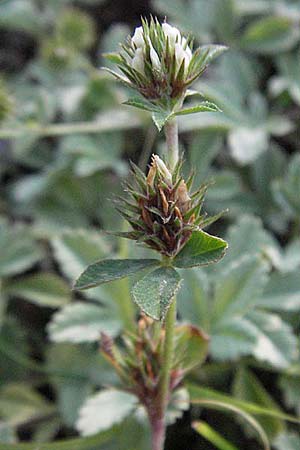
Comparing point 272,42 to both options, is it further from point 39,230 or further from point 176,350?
point 176,350

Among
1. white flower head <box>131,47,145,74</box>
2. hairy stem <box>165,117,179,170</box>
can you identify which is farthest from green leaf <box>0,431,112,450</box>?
white flower head <box>131,47,145,74</box>

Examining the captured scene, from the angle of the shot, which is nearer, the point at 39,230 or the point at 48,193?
the point at 39,230

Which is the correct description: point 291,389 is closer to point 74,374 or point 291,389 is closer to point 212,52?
point 74,374

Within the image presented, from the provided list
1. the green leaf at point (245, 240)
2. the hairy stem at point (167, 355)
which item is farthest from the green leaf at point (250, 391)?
the hairy stem at point (167, 355)

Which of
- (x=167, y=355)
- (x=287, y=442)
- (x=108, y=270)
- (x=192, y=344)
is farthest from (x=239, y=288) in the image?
(x=108, y=270)

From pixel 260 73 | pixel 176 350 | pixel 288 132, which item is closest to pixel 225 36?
pixel 260 73

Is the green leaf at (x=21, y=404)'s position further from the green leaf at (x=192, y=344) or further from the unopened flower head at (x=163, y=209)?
the unopened flower head at (x=163, y=209)
